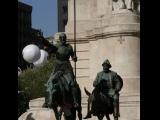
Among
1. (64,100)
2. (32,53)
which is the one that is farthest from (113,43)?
(64,100)

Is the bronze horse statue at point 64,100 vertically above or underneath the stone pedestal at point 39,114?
above

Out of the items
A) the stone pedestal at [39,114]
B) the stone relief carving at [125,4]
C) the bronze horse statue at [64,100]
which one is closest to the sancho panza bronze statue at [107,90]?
the bronze horse statue at [64,100]

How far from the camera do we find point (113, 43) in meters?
31.8

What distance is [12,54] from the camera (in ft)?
38.1

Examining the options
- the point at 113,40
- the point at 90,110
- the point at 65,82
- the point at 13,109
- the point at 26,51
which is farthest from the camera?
the point at 113,40

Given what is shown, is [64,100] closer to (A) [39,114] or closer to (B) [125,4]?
(A) [39,114]

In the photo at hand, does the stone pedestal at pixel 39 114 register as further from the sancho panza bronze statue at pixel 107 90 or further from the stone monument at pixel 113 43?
the sancho panza bronze statue at pixel 107 90

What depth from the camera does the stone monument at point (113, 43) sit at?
103 ft

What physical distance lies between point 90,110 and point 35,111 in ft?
18.7

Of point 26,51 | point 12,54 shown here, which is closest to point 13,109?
point 12,54

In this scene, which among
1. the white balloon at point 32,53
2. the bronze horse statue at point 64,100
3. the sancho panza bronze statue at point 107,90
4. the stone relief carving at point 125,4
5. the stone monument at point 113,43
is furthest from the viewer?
the stone relief carving at point 125,4
